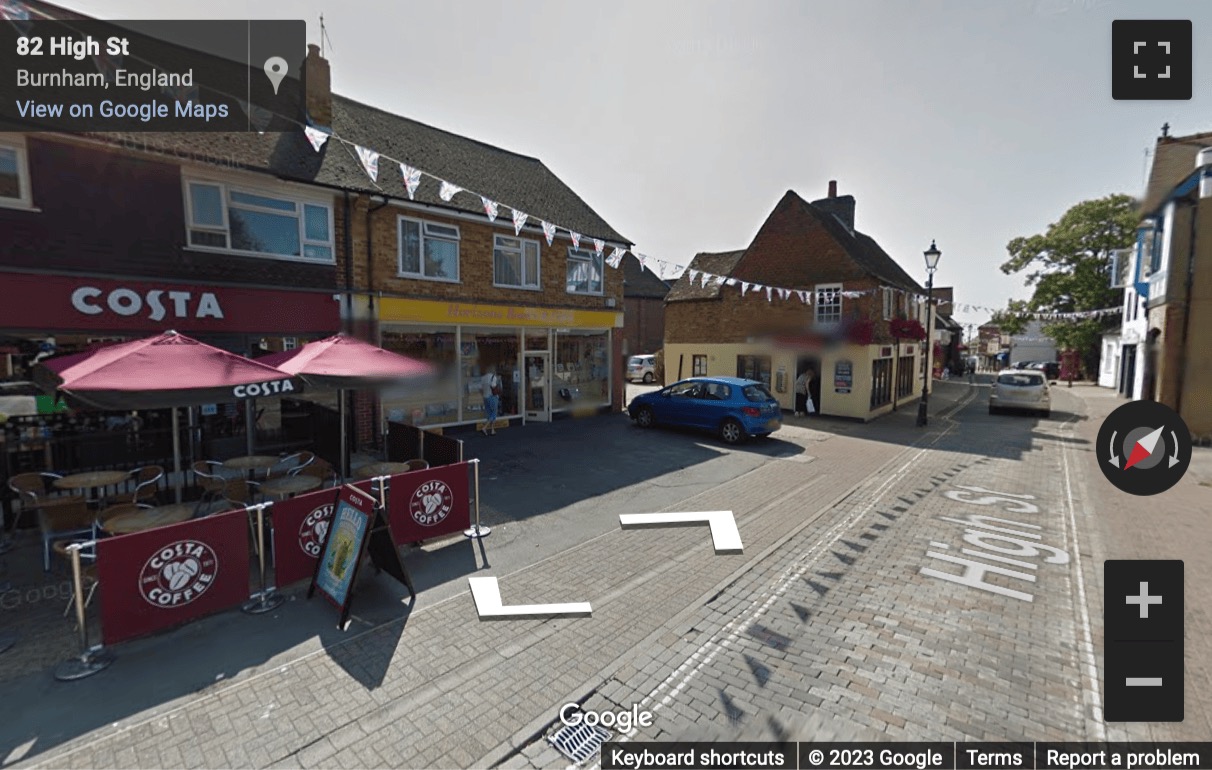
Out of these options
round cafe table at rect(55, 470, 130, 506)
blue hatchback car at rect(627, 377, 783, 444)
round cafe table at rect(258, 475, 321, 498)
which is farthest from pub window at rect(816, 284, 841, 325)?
round cafe table at rect(55, 470, 130, 506)

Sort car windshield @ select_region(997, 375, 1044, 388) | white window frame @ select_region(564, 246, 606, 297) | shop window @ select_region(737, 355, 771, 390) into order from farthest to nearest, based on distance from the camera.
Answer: shop window @ select_region(737, 355, 771, 390) < car windshield @ select_region(997, 375, 1044, 388) < white window frame @ select_region(564, 246, 606, 297)

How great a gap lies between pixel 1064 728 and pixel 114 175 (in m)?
12.9

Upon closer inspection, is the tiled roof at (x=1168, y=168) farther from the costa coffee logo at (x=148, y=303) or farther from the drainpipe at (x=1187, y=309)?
the costa coffee logo at (x=148, y=303)

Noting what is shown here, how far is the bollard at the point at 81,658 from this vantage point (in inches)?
151

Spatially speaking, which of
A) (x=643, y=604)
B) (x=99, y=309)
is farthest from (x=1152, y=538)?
(x=99, y=309)

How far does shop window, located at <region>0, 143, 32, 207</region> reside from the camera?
23.9ft

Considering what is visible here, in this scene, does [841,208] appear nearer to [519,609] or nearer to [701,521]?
[701,521]

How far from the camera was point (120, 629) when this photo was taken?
4.12 metres

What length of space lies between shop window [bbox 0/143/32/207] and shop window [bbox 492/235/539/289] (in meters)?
8.17

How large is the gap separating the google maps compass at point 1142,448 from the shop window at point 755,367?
58.4ft

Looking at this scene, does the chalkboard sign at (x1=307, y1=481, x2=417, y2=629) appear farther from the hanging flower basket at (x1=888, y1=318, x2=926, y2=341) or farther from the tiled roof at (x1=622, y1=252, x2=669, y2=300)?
the tiled roof at (x1=622, y1=252, x2=669, y2=300)

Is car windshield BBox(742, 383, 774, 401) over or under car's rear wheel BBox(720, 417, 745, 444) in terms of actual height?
over

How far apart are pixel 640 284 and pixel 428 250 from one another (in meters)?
22.1

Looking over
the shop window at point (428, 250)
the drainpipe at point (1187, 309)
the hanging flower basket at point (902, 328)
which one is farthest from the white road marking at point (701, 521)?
the hanging flower basket at point (902, 328)
